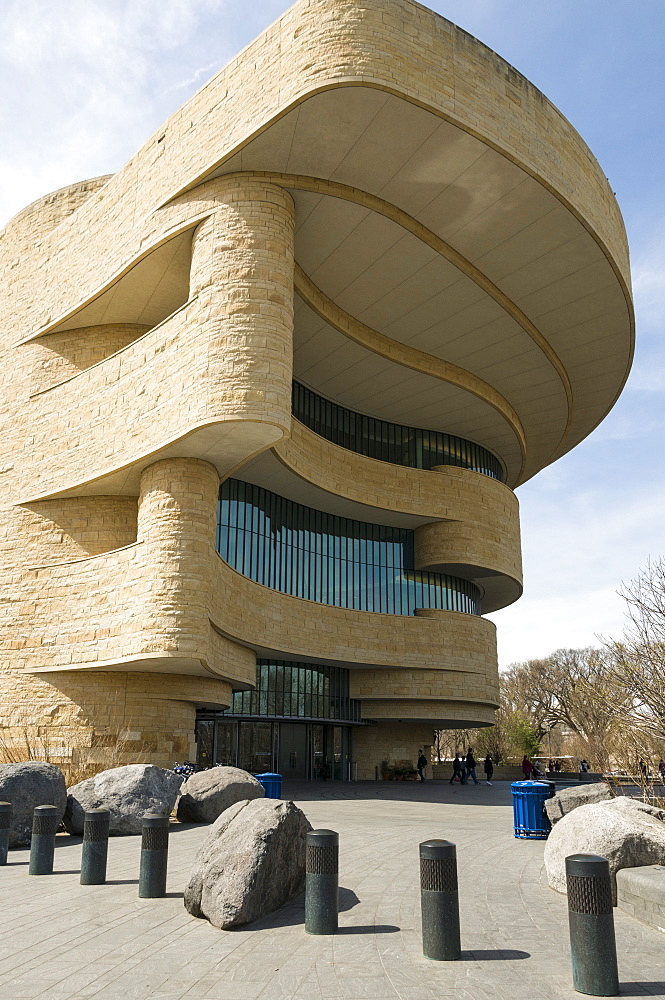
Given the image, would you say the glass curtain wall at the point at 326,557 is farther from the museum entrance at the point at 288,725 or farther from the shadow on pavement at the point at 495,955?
the shadow on pavement at the point at 495,955

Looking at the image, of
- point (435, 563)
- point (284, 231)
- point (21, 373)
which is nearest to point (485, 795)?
point (435, 563)

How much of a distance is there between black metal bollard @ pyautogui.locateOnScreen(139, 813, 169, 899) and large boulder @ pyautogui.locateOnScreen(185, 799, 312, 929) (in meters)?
0.61

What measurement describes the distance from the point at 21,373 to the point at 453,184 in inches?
600

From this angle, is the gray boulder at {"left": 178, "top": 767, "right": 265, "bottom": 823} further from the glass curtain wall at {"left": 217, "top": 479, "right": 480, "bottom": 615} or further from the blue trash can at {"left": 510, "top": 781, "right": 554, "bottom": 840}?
the glass curtain wall at {"left": 217, "top": 479, "right": 480, "bottom": 615}

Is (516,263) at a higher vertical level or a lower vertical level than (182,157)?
lower

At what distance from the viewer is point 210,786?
1448cm

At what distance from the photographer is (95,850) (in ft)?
29.1

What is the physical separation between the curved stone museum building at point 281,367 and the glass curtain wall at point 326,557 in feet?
0.43

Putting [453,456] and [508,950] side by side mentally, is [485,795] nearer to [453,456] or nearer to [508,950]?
[453,456]

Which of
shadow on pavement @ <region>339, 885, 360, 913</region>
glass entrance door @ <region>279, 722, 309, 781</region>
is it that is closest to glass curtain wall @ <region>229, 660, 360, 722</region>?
glass entrance door @ <region>279, 722, 309, 781</region>

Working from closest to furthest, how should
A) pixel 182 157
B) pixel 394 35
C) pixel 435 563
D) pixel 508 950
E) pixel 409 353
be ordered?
1. pixel 508 950
2. pixel 394 35
3. pixel 182 157
4. pixel 409 353
5. pixel 435 563

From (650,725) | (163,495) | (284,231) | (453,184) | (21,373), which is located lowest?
(650,725)

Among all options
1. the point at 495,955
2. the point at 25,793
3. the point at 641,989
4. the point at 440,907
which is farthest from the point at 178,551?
the point at 641,989

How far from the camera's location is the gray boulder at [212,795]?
14.3 m
